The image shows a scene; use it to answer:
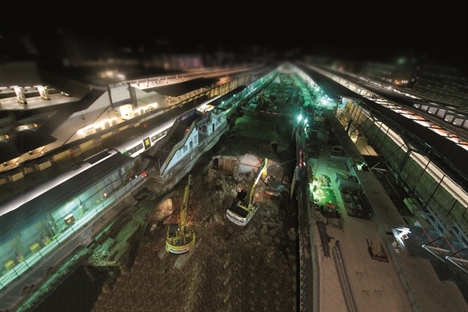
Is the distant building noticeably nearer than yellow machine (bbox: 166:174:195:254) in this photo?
No

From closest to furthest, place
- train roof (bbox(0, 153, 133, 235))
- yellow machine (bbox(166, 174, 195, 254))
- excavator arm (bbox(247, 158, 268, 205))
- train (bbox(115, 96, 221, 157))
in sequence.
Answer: train roof (bbox(0, 153, 133, 235)), yellow machine (bbox(166, 174, 195, 254)), excavator arm (bbox(247, 158, 268, 205)), train (bbox(115, 96, 221, 157))

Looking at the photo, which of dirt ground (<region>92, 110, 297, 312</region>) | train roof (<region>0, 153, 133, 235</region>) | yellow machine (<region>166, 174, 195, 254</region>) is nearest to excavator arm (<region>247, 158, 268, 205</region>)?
dirt ground (<region>92, 110, 297, 312</region>)

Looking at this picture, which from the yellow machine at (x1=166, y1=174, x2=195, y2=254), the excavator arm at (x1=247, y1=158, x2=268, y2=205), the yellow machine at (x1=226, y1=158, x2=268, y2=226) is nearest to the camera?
the yellow machine at (x1=166, y1=174, x2=195, y2=254)

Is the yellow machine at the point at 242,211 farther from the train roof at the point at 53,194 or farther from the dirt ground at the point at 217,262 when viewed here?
the train roof at the point at 53,194

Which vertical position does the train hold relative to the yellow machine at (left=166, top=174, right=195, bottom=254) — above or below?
above

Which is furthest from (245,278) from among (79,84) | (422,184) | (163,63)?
(163,63)

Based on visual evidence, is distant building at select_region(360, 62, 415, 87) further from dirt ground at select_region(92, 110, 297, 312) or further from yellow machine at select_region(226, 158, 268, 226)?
yellow machine at select_region(226, 158, 268, 226)

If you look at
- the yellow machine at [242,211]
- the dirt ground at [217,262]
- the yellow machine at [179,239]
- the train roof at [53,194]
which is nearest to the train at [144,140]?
the train roof at [53,194]

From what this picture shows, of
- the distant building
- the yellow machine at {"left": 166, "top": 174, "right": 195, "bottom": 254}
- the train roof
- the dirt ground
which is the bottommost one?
the dirt ground

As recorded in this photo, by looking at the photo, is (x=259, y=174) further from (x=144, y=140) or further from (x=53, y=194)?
(x=53, y=194)
